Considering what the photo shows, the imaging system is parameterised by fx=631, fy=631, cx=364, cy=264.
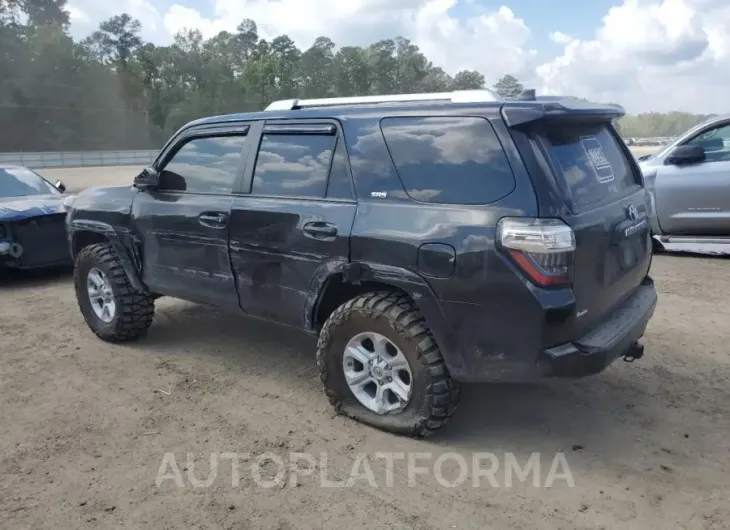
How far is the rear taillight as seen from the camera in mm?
2959

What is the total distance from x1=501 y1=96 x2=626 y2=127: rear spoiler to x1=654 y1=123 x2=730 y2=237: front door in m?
4.79

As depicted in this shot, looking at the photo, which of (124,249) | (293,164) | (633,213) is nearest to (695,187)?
(633,213)

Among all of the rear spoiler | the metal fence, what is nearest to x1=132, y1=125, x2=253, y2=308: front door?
the rear spoiler

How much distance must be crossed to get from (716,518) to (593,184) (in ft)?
5.59

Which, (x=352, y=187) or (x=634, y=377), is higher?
(x=352, y=187)

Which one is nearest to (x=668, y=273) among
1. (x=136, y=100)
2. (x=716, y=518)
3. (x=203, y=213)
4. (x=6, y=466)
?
(x=716, y=518)

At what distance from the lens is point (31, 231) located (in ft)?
24.3

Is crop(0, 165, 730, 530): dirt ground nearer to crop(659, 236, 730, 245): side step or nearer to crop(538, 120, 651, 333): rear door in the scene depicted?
crop(538, 120, 651, 333): rear door

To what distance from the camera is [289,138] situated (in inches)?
160

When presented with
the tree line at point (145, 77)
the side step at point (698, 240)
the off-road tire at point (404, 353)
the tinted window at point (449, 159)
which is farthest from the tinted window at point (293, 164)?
the tree line at point (145, 77)

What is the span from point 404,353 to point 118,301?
273 centimetres

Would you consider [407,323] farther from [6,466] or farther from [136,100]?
[136,100]

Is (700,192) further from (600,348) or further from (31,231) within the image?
(31,231)

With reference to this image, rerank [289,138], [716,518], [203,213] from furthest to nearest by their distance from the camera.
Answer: [203,213] < [289,138] < [716,518]
